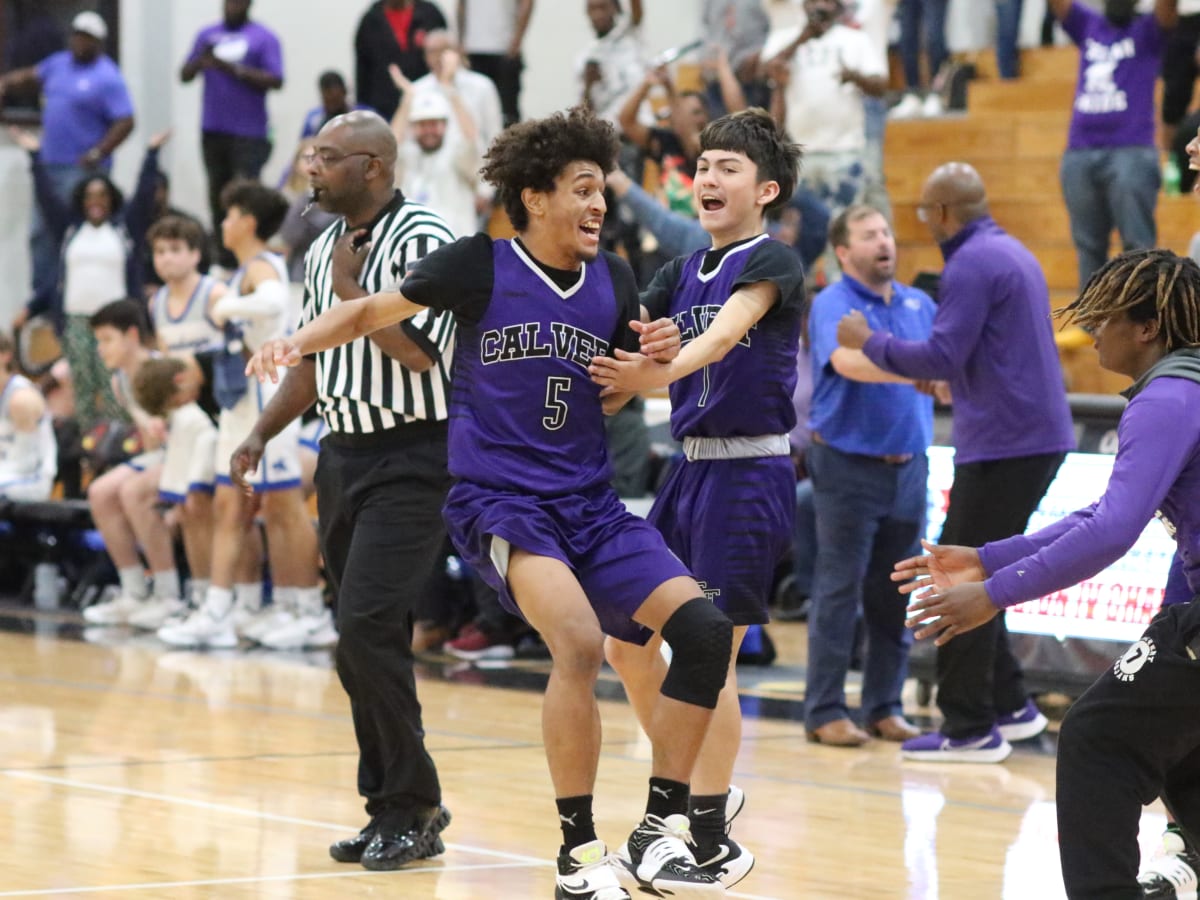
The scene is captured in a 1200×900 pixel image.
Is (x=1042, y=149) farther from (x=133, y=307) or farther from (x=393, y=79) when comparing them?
(x=133, y=307)

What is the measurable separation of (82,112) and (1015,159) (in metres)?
7.49

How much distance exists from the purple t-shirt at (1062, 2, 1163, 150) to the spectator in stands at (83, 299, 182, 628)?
5.51 metres

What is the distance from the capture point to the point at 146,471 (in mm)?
11328

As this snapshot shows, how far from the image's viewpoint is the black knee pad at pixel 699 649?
180 inches

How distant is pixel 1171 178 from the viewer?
12664 millimetres

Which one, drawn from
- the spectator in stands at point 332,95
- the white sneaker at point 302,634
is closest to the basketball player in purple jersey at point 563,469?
the white sneaker at point 302,634

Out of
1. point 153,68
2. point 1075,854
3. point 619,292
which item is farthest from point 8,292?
point 1075,854

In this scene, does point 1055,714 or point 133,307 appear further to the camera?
point 133,307

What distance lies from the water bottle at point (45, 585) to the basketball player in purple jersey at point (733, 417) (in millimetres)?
8032

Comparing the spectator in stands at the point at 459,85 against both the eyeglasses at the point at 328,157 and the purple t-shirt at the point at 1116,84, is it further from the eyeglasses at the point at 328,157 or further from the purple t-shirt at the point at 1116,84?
the eyeglasses at the point at 328,157

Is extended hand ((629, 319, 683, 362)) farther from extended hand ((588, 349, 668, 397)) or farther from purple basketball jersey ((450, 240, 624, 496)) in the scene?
purple basketball jersey ((450, 240, 624, 496))

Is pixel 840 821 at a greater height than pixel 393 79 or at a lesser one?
lesser

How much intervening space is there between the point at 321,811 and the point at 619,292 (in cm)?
221

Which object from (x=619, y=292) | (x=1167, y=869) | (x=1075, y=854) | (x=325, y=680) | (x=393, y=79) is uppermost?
(x=393, y=79)
